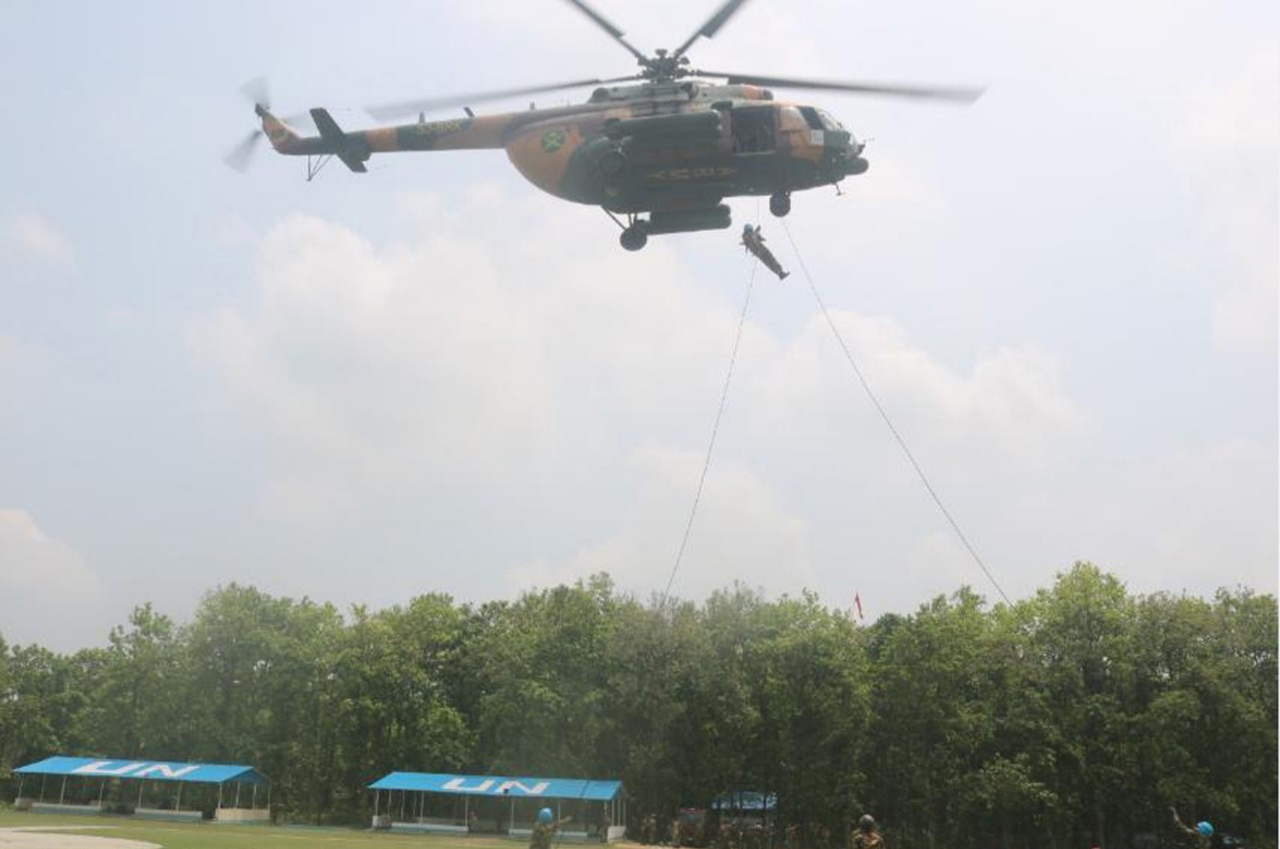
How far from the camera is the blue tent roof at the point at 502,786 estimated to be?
46812 mm

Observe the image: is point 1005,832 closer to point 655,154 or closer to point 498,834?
point 498,834

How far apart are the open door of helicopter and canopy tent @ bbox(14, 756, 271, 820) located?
44476 mm

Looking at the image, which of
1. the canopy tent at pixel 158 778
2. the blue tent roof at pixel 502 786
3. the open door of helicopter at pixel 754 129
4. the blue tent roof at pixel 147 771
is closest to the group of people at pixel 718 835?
the blue tent roof at pixel 502 786

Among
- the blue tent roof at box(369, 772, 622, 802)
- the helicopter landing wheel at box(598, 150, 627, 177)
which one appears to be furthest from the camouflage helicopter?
the blue tent roof at box(369, 772, 622, 802)

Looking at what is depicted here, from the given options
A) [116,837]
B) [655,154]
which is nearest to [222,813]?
[116,837]

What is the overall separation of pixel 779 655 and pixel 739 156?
3562 centimetres

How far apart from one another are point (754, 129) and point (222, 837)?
30.8 metres

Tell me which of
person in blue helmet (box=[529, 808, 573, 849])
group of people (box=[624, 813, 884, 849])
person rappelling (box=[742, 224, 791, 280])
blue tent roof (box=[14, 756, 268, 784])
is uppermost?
person rappelling (box=[742, 224, 791, 280])

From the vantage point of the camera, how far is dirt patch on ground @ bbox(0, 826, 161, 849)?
91.9 ft

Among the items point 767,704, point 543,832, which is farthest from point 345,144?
point 767,704

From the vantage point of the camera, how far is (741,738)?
5103 centimetres

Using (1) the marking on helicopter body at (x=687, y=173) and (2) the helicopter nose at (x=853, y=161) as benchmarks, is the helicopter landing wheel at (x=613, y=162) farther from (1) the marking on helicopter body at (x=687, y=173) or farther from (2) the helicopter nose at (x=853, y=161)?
(2) the helicopter nose at (x=853, y=161)

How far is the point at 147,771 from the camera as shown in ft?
171

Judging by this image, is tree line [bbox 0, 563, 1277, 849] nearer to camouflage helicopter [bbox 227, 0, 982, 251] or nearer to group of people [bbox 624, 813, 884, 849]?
group of people [bbox 624, 813, 884, 849]
